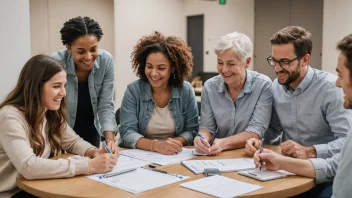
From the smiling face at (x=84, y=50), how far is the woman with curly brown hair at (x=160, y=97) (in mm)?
286

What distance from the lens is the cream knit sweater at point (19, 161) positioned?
5.81 feet

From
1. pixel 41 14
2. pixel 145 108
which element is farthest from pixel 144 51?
pixel 41 14

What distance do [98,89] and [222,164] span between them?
120cm

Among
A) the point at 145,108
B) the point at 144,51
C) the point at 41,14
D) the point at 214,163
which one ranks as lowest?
the point at 214,163

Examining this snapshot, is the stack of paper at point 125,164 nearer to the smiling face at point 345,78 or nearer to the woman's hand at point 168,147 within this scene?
the woman's hand at point 168,147

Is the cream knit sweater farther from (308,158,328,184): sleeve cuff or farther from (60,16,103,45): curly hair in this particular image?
(308,158,328,184): sleeve cuff

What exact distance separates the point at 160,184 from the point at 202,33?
22.3ft

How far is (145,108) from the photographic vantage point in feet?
8.47

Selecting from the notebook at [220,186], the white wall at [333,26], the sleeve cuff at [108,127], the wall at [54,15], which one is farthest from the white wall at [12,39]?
the white wall at [333,26]

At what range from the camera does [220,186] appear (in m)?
1.68

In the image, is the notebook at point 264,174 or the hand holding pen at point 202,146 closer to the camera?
the notebook at point 264,174

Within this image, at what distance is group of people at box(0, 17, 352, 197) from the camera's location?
1877 mm

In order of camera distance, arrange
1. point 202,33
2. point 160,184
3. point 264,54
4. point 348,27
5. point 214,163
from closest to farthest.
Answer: point 160,184 < point 214,163 < point 348,27 < point 264,54 < point 202,33

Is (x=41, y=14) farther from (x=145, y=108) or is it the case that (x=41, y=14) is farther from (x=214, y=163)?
(x=214, y=163)
